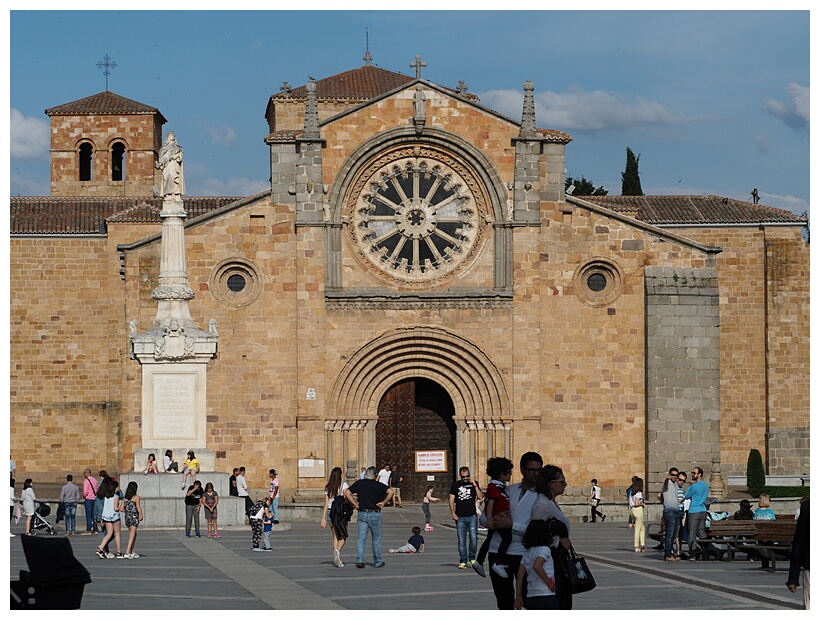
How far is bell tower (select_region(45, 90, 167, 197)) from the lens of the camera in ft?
177

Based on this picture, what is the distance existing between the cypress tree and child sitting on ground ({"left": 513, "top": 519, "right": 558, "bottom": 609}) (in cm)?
5114

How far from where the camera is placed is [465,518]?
73.7 feet

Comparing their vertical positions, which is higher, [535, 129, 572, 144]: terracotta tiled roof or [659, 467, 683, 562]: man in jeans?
[535, 129, 572, 144]: terracotta tiled roof

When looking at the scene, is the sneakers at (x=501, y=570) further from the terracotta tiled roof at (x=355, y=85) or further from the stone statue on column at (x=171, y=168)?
the terracotta tiled roof at (x=355, y=85)

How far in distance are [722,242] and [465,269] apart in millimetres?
9436

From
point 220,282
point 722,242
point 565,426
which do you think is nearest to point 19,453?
point 220,282

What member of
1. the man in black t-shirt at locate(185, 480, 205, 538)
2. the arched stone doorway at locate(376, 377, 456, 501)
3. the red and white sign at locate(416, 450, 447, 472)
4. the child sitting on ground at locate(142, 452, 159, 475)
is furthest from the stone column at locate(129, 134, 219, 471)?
the red and white sign at locate(416, 450, 447, 472)

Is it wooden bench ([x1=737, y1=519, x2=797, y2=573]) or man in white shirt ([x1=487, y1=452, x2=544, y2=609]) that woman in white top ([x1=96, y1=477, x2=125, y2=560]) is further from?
man in white shirt ([x1=487, y1=452, x2=544, y2=609])

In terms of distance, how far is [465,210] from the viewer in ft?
125

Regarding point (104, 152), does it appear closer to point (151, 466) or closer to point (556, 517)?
point (151, 466)

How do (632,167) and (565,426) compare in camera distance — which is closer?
(565,426)

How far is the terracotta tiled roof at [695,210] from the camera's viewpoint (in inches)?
1722

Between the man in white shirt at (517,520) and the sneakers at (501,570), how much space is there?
0.03 metres

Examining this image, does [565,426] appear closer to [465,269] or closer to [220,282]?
[465,269]
